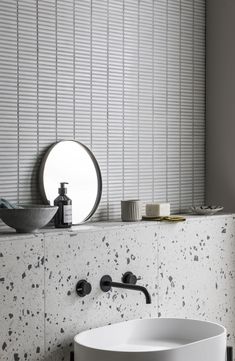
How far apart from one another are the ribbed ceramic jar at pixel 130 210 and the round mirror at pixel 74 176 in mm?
118

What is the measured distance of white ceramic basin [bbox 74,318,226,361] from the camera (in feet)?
8.58

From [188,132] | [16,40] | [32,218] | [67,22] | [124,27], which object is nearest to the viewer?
[32,218]

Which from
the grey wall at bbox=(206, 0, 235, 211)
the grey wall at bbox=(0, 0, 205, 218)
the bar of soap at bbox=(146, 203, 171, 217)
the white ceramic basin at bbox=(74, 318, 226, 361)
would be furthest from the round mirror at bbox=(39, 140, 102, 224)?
the grey wall at bbox=(206, 0, 235, 211)

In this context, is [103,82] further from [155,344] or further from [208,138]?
[155,344]

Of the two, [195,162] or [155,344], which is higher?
[195,162]

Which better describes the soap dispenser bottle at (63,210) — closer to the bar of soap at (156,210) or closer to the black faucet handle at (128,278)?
the black faucet handle at (128,278)

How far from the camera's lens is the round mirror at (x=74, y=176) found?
301 centimetres

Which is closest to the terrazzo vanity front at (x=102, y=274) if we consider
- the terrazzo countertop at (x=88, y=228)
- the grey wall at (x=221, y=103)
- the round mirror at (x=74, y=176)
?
the terrazzo countertop at (x=88, y=228)

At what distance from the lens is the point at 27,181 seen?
2.95 meters

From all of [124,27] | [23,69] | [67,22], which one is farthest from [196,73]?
[23,69]

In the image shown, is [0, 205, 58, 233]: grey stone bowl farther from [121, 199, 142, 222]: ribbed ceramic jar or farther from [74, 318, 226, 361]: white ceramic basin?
[121, 199, 142, 222]: ribbed ceramic jar

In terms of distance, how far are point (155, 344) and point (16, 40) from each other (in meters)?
1.31

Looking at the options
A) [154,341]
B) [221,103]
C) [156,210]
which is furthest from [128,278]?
[221,103]

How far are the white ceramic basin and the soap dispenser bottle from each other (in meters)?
0.43
